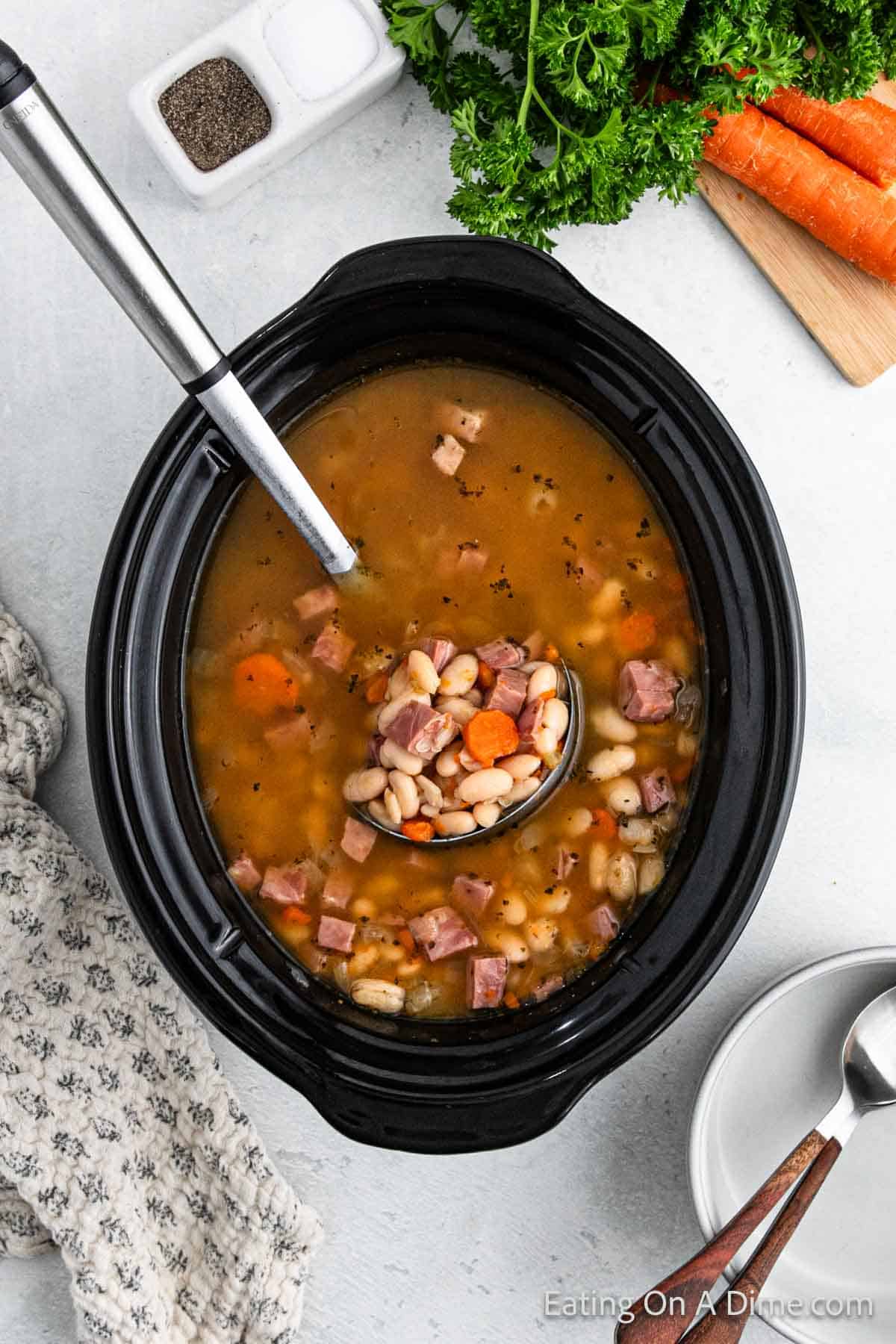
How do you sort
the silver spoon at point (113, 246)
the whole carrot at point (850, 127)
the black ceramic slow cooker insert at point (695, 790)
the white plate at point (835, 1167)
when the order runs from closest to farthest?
the silver spoon at point (113, 246), the black ceramic slow cooker insert at point (695, 790), the white plate at point (835, 1167), the whole carrot at point (850, 127)

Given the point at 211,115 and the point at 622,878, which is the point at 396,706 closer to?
the point at 622,878

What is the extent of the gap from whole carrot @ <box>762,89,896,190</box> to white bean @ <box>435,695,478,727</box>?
136cm

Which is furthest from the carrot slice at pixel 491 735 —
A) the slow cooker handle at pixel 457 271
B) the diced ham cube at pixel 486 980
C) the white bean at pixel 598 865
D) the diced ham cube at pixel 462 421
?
the slow cooker handle at pixel 457 271

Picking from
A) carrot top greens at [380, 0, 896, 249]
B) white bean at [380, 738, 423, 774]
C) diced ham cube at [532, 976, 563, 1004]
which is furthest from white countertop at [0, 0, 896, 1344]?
white bean at [380, 738, 423, 774]

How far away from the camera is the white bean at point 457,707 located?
6.47 feet

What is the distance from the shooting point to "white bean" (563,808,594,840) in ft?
6.66

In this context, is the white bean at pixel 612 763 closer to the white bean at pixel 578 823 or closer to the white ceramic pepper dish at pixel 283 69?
the white bean at pixel 578 823

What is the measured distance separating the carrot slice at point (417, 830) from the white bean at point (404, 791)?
30mm

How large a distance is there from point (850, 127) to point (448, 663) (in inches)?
52.9

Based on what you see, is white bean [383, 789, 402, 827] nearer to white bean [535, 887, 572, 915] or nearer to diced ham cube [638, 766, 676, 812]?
white bean [535, 887, 572, 915]

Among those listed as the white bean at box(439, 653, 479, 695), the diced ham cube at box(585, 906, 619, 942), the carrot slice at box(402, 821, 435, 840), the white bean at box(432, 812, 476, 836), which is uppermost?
the white bean at box(439, 653, 479, 695)

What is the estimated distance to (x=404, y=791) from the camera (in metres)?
1.96

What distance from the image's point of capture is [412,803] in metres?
1.96

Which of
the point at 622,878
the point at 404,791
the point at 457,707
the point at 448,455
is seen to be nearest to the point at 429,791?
the point at 404,791
